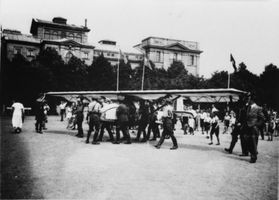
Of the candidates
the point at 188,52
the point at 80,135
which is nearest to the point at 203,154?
the point at 80,135

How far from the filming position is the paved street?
6.93 metres

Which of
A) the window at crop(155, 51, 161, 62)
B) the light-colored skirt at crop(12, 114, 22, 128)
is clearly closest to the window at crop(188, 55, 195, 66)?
the window at crop(155, 51, 161, 62)

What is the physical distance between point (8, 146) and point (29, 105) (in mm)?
30276

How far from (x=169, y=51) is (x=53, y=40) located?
35.7 metres

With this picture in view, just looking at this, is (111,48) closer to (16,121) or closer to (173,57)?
(173,57)

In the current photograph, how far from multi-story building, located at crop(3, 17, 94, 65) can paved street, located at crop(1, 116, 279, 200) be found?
2371 inches

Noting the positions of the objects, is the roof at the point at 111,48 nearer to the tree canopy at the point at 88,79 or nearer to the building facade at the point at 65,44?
the building facade at the point at 65,44

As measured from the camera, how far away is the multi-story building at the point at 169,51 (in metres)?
89.0

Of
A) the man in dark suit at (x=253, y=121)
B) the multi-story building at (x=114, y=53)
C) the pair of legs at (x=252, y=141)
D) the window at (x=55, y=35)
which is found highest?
the window at (x=55, y=35)

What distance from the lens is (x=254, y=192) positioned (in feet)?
24.0

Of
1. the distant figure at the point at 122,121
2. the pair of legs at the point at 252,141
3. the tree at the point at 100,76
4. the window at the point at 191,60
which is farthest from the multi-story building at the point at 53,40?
the pair of legs at the point at 252,141

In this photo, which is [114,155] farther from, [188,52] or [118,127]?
[188,52]

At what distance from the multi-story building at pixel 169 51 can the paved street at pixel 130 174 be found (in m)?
77.9

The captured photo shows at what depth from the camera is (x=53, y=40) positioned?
6931 centimetres
